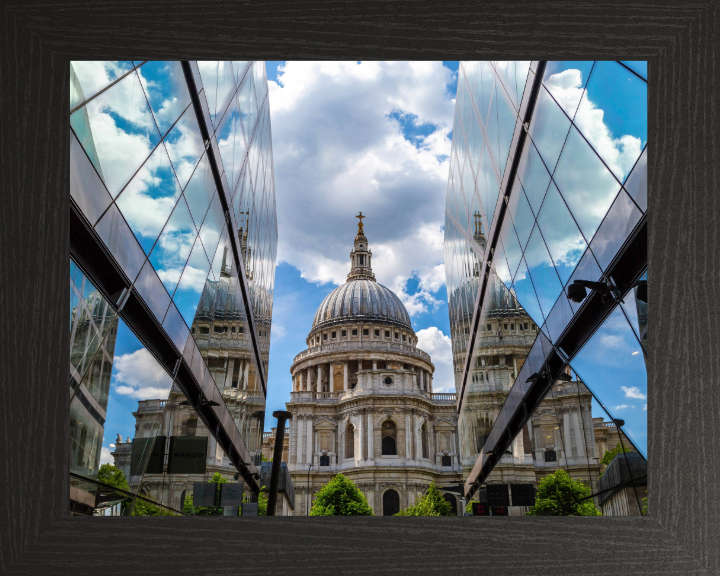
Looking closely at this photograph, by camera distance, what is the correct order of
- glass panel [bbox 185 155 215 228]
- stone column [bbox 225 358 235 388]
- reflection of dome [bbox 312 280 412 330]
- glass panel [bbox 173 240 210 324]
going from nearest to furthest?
glass panel [bbox 185 155 215 228] → glass panel [bbox 173 240 210 324] → stone column [bbox 225 358 235 388] → reflection of dome [bbox 312 280 412 330]

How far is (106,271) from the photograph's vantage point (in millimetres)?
7418

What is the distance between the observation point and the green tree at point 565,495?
36.7ft

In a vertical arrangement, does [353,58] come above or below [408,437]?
below

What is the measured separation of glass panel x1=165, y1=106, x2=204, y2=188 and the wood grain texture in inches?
199

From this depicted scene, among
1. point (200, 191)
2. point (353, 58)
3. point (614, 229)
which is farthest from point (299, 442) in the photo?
point (353, 58)

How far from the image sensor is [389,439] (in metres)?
77.1

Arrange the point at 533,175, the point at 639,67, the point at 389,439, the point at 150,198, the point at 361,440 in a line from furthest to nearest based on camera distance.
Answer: the point at 389,439 → the point at 361,440 → the point at 533,175 → the point at 150,198 → the point at 639,67

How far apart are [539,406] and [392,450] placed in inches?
2557

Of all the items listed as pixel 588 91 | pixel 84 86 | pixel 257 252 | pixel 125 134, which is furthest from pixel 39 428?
pixel 257 252

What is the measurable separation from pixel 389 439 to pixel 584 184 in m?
72.2

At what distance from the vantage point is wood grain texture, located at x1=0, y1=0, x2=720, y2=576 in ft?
12.7

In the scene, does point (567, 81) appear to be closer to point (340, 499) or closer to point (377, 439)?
point (340, 499)

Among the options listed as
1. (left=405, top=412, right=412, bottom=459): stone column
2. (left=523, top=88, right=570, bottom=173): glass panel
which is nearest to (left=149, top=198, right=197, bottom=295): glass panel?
(left=523, top=88, right=570, bottom=173): glass panel

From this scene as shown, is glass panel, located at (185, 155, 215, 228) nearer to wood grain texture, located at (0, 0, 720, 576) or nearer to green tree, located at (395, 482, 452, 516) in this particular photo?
wood grain texture, located at (0, 0, 720, 576)
